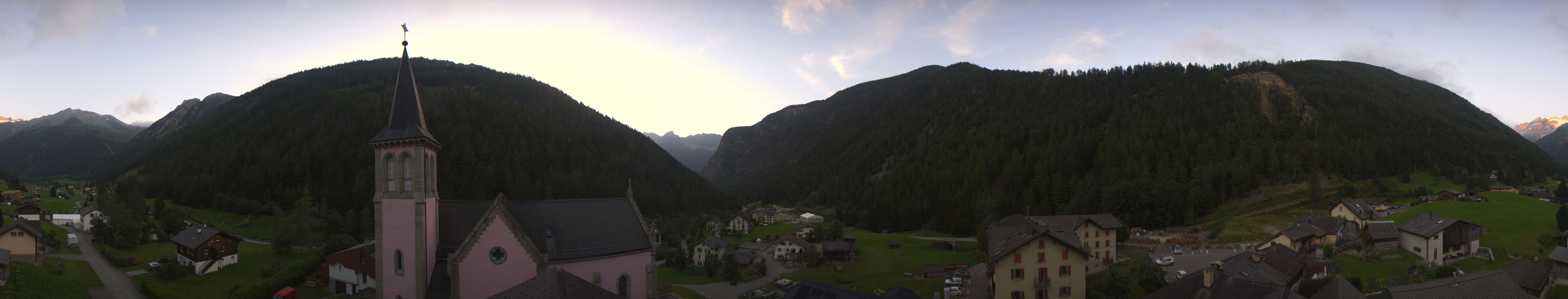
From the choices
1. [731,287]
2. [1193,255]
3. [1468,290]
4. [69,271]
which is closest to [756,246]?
[731,287]

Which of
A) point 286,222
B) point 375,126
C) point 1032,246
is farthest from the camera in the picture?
point 375,126

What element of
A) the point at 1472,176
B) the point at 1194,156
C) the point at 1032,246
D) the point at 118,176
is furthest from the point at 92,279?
the point at 1472,176

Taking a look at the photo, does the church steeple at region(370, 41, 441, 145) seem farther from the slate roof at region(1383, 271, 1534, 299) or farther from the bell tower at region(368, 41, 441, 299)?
the slate roof at region(1383, 271, 1534, 299)

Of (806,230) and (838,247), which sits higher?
(838,247)

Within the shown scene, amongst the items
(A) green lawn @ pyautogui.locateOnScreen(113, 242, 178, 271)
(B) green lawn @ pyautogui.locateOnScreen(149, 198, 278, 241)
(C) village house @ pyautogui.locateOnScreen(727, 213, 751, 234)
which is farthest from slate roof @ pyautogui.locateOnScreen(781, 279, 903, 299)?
(B) green lawn @ pyautogui.locateOnScreen(149, 198, 278, 241)

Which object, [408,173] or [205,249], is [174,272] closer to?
[205,249]

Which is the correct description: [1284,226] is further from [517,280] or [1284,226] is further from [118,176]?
[118,176]
